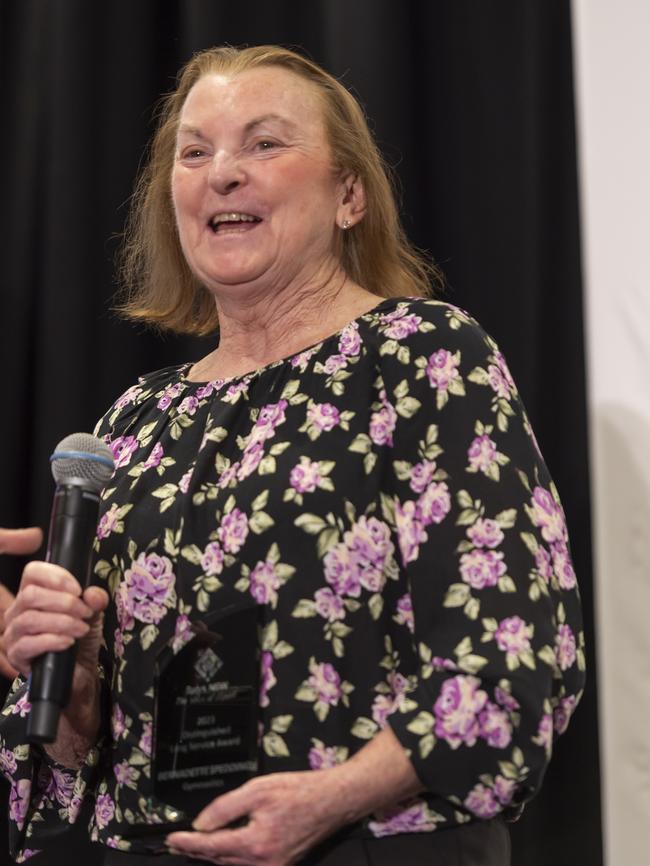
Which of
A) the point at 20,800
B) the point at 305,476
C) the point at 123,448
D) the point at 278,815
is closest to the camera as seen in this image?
the point at 278,815

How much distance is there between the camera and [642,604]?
1463mm

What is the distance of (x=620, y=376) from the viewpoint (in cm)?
150

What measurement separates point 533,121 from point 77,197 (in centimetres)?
97

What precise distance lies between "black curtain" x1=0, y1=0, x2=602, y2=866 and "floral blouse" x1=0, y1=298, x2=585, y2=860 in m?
0.70

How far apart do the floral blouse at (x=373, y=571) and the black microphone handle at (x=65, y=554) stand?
168 millimetres

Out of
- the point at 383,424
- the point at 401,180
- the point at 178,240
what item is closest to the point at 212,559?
the point at 383,424

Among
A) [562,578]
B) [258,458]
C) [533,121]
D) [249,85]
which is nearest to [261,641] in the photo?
[258,458]

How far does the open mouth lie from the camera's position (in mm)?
1714

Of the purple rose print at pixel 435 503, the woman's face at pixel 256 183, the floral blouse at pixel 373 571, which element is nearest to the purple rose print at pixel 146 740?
the floral blouse at pixel 373 571

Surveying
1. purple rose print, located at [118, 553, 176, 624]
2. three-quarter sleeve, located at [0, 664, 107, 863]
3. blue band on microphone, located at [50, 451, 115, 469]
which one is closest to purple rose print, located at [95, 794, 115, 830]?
three-quarter sleeve, located at [0, 664, 107, 863]

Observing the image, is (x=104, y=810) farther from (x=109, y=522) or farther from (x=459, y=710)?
(x=459, y=710)

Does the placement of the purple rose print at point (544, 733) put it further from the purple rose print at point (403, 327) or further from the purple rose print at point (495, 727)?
the purple rose print at point (403, 327)

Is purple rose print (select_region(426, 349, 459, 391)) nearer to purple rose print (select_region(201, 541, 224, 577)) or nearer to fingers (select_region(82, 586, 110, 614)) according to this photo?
purple rose print (select_region(201, 541, 224, 577))

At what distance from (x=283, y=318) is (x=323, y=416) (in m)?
0.28
